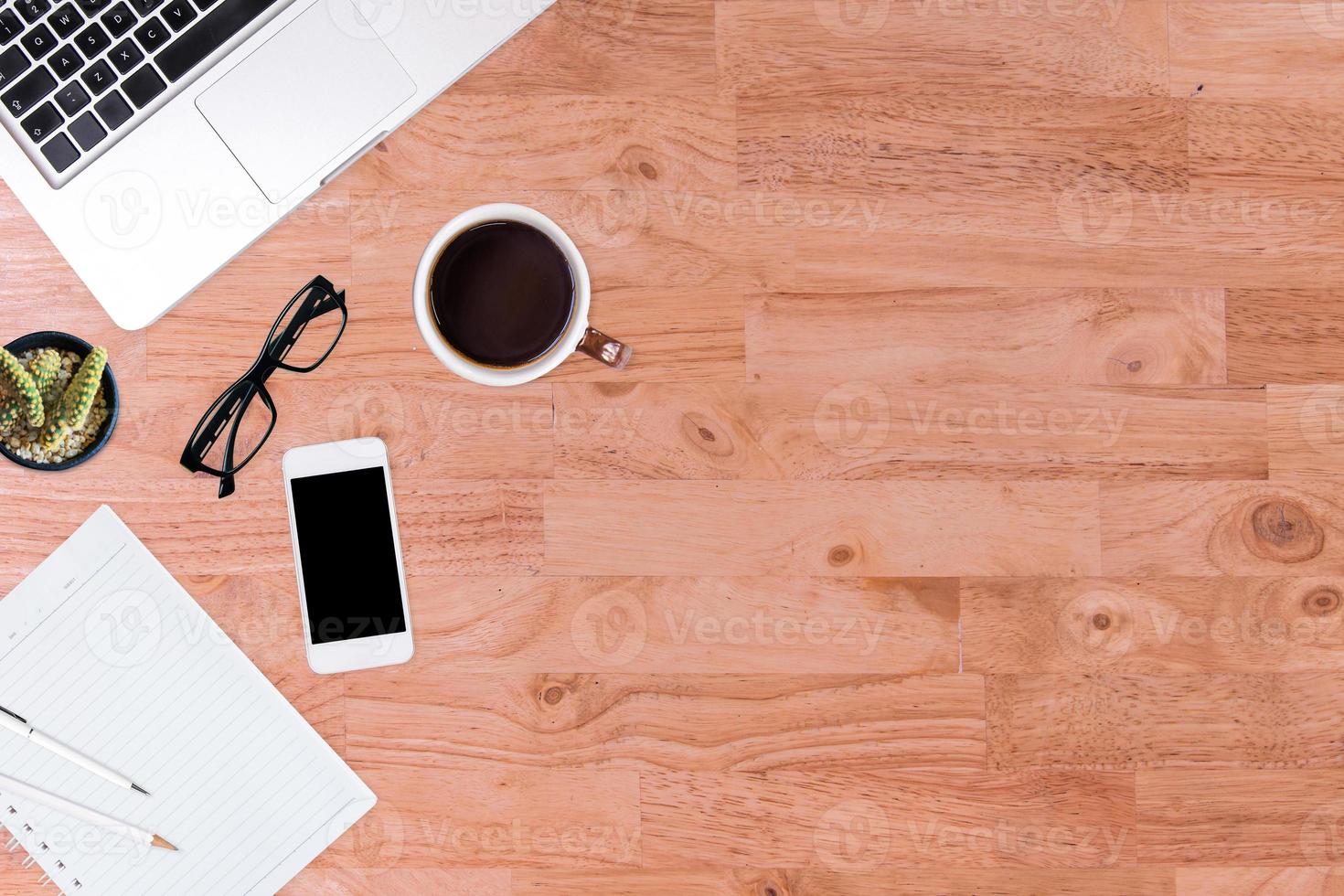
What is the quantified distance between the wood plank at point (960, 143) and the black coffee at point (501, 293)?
214 mm

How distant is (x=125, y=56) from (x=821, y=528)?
73 cm

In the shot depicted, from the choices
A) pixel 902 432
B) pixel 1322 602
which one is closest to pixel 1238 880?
pixel 1322 602

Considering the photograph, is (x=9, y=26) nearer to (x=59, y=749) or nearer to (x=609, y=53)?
(x=609, y=53)

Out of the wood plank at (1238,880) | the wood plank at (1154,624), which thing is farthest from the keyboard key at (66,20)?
the wood plank at (1238,880)

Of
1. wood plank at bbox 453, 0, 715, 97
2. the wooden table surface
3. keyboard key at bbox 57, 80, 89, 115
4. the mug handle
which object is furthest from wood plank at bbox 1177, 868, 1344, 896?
keyboard key at bbox 57, 80, 89, 115

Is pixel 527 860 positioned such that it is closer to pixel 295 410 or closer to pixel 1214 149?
pixel 295 410

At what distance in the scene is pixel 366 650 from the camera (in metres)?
0.81

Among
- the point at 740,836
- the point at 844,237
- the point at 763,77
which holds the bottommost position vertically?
the point at 740,836

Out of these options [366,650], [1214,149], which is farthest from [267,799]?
[1214,149]

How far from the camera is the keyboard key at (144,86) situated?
0.73m

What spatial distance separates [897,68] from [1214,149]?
0.31 m

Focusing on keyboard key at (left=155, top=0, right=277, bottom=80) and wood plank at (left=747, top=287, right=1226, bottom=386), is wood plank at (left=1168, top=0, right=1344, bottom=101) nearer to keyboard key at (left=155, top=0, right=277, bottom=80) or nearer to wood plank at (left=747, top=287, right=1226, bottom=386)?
wood plank at (left=747, top=287, right=1226, bottom=386)

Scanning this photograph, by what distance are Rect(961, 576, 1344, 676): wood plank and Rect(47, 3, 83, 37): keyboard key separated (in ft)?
2.98

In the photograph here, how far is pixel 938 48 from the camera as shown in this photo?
0.83m
